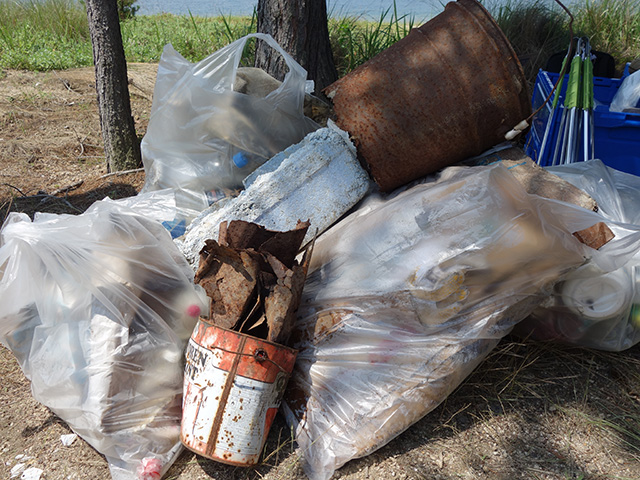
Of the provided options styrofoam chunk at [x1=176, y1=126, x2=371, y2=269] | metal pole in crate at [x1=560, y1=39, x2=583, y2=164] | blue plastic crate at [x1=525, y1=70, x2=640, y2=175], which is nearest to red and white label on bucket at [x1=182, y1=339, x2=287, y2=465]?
styrofoam chunk at [x1=176, y1=126, x2=371, y2=269]

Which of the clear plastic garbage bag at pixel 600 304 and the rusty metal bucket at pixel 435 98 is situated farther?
the rusty metal bucket at pixel 435 98

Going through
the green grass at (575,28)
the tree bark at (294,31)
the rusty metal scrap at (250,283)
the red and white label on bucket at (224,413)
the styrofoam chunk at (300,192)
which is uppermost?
the tree bark at (294,31)

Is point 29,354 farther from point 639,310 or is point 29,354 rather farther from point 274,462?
point 639,310

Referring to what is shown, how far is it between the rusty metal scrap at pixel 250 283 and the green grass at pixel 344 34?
2505mm

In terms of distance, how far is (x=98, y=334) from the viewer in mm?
1547

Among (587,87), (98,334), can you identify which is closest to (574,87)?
(587,87)

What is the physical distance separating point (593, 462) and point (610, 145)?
58.7 inches

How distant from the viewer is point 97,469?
1585 millimetres

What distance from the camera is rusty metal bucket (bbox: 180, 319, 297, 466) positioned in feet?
4.82

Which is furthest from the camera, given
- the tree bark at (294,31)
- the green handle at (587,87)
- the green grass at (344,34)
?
the green grass at (344,34)

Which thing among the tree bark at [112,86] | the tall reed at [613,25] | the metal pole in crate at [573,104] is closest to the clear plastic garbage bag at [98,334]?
the tree bark at [112,86]

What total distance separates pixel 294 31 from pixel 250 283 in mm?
1724

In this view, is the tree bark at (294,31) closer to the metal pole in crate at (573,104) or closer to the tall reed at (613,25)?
the metal pole in crate at (573,104)

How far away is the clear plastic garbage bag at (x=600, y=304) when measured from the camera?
1.69 m
